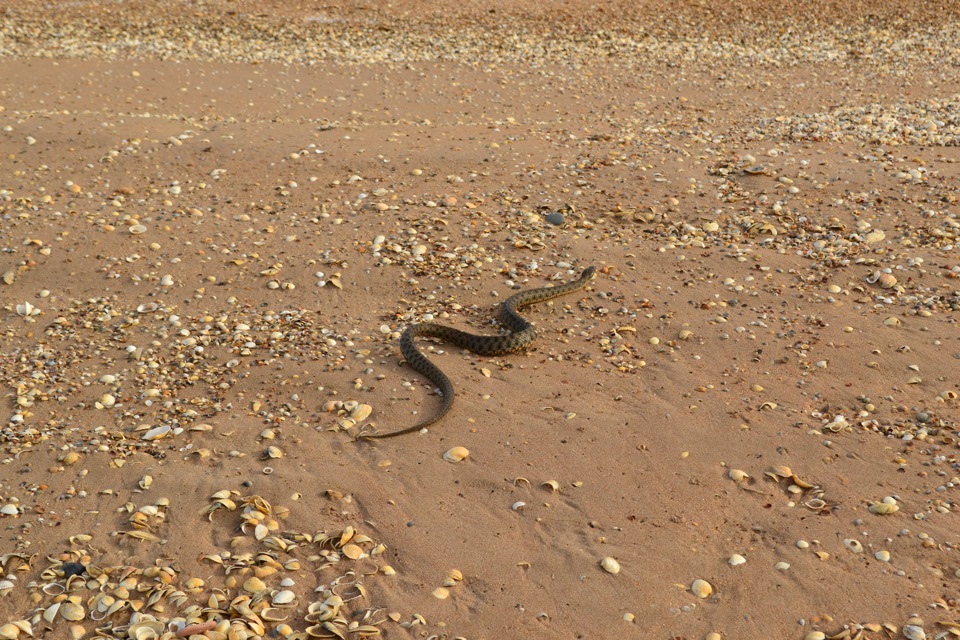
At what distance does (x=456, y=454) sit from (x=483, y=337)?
158 cm

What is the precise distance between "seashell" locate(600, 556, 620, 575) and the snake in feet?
5.50

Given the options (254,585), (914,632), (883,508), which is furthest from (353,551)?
(883,508)

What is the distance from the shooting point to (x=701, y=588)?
16.3 feet

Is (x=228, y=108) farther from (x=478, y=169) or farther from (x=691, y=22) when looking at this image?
(x=691, y=22)

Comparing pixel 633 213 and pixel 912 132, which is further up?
pixel 912 132

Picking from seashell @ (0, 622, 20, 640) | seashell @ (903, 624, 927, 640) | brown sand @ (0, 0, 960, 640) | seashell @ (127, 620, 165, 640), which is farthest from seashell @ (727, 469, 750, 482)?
seashell @ (0, 622, 20, 640)

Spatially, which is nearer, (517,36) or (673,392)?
(673,392)

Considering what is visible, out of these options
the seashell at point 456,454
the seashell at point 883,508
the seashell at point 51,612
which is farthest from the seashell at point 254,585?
the seashell at point 883,508

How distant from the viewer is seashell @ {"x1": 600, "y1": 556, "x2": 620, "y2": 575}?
200 inches

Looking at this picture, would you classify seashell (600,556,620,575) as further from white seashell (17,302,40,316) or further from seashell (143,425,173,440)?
white seashell (17,302,40,316)

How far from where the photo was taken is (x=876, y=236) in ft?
30.1

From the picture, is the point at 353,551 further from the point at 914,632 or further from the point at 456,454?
the point at 914,632

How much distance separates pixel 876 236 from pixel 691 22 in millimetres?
10254

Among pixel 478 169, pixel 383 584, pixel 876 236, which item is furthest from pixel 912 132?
pixel 383 584
